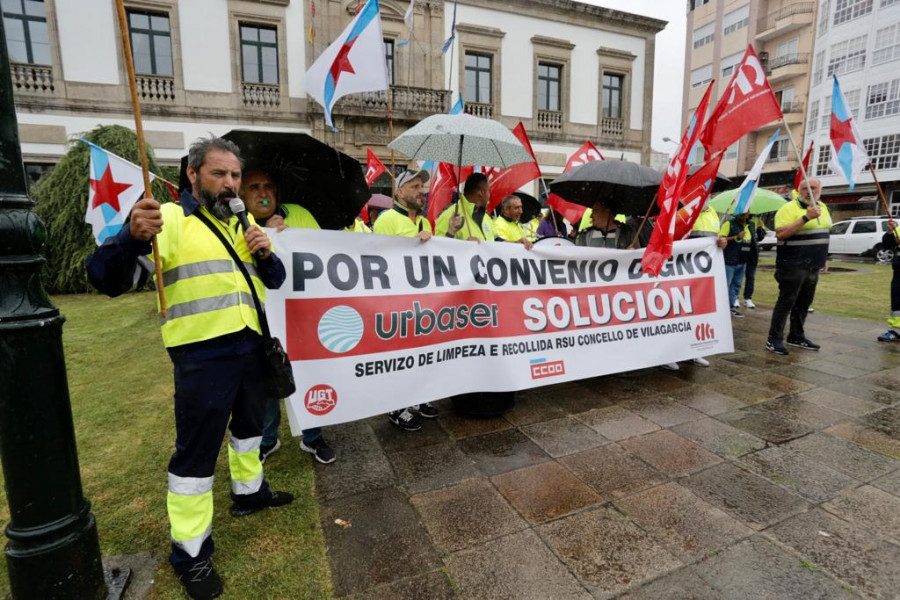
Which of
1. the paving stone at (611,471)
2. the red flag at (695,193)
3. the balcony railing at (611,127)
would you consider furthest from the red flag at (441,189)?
the balcony railing at (611,127)

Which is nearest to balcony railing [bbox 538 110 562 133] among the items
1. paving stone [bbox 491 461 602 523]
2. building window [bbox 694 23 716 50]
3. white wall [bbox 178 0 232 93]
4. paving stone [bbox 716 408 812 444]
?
white wall [bbox 178 0 232 93]

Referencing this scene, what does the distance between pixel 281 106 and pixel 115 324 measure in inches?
472

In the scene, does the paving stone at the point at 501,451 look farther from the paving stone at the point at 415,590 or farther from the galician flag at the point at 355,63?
the galician flag at the point at 355,63

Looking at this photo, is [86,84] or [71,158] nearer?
[71,158]

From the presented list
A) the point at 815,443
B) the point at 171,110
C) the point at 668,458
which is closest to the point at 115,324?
the point at 668,458

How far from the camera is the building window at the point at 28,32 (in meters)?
14.7

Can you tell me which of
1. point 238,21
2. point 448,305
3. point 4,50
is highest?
point 238,21

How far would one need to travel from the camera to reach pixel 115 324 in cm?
784

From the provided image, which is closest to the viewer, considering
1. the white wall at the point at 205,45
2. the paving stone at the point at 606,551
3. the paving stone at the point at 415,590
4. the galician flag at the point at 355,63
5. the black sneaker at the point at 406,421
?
the paving stone at the point at 415,590

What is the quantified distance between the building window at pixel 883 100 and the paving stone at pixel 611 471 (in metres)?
36.0

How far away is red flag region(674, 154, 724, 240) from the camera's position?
14.2ft

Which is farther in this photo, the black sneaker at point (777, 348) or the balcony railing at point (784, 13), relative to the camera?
the balcony railing at point (784, 13)

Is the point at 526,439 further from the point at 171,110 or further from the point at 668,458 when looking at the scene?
the point at 171,110

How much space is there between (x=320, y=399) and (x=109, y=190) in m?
5.50
